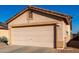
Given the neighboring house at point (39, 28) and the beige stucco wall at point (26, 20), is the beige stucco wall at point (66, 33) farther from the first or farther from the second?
the beige stucco wall at point (26, 20)

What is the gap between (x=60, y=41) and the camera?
16.5 m

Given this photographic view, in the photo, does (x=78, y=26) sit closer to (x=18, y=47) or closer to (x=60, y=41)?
(x=60, y=41)

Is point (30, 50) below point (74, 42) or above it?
below

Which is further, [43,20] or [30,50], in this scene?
[43,20]

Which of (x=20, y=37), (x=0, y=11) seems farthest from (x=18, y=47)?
(x=0, y=11)

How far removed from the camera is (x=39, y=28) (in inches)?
657

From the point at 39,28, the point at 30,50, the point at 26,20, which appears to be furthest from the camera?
the point at 39,28

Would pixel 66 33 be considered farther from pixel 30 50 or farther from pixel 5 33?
pixel 5 33

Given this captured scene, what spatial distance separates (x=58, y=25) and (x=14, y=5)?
6.57ft

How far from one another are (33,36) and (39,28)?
0.46m

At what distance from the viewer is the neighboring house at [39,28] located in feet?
53.4

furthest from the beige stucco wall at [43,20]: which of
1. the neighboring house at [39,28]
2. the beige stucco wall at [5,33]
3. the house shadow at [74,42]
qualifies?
the beige stucco wall at [5,33]

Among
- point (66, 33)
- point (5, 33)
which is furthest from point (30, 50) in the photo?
point (66, 33)

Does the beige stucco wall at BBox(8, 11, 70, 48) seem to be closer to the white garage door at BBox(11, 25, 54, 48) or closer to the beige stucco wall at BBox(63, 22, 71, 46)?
the beige stucco wall at BBox(63, 22, 71, 46)
